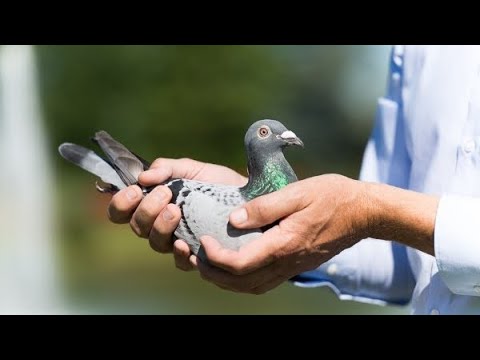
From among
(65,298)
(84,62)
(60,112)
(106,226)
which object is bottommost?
(65,298)

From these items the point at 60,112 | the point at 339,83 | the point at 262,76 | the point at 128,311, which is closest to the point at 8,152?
the point at 60,112

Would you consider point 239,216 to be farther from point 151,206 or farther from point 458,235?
point 458,235

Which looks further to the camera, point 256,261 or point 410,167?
point 410,167

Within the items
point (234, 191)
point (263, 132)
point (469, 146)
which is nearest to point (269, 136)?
point (263, 132)

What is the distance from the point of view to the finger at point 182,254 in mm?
1817

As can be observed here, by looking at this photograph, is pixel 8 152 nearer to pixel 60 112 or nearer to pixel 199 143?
pixel 60 112

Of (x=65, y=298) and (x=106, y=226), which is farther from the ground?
(x=106, y=226)

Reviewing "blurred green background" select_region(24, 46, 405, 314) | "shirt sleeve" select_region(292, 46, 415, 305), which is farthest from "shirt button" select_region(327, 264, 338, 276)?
"blurred green background" select_region(24, 46, 405, 314)

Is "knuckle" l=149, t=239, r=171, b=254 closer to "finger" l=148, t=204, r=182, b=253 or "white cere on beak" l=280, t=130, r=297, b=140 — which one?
"finger" l=148, t=204, r=182, b=253

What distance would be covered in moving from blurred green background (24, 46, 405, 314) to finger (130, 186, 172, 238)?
657cm

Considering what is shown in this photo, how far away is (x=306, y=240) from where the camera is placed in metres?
1.71

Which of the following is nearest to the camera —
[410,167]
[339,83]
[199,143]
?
[410,167]

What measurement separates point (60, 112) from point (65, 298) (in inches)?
99.8

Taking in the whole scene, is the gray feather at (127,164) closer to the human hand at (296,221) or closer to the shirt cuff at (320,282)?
the human hand at (296,221)
